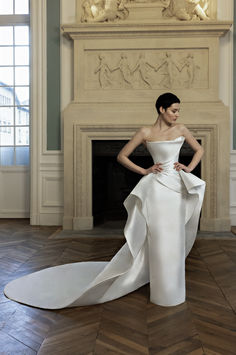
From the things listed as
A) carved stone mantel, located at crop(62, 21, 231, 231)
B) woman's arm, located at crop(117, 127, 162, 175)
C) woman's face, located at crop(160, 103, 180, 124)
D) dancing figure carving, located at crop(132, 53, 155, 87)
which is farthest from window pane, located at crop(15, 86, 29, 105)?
woman's face, located at crop(160, 103, 180, 124)

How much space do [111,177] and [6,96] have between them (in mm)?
2631

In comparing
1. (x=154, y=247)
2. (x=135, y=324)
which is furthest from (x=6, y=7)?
(x=135, y=324)

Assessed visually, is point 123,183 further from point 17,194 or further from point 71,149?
point 17,194

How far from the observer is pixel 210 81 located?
5793mm

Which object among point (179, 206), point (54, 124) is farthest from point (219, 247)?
point (54, 124)

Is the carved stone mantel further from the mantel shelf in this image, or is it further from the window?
the window

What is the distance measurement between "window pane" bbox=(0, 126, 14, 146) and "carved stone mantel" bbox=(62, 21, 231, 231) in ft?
5.75

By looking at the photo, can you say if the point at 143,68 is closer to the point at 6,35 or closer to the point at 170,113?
the point at 6,35

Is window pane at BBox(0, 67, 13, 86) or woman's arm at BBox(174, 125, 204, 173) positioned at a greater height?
window pane at BBox(0, 67, 13, 86)

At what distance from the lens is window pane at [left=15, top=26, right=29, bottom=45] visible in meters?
6.95

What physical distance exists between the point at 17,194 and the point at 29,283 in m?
4.20

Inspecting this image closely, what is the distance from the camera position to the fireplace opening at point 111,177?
6133 millimetres

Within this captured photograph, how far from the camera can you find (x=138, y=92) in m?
5.83

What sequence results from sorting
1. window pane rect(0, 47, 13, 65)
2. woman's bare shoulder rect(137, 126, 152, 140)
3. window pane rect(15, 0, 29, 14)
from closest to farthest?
1. woman's bare shoulder rect(137, 126, 152, 140)
2. window pane rect(15, 0, 29, 14)
3. window pane rect(0, 47, 13, 65)
